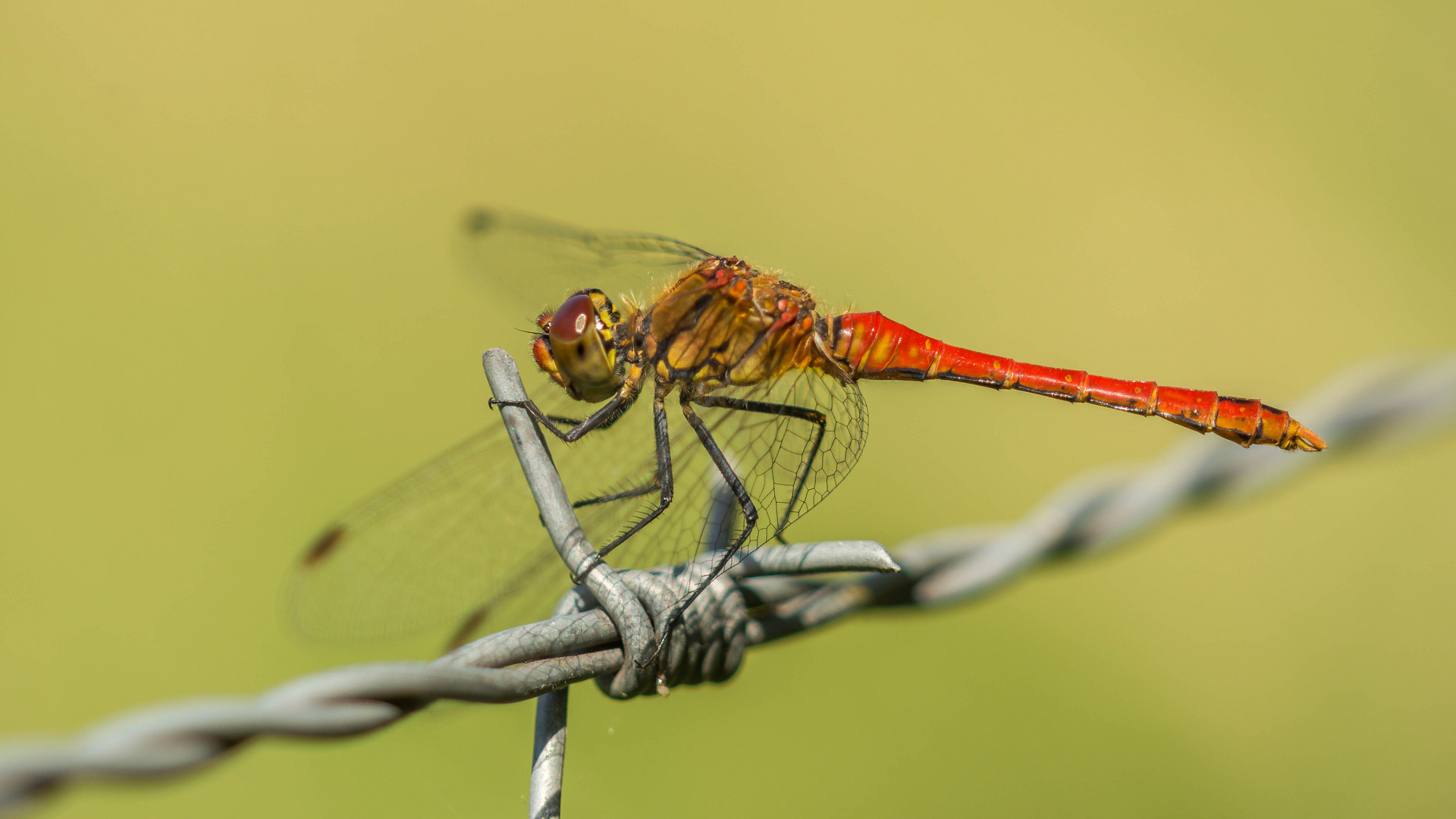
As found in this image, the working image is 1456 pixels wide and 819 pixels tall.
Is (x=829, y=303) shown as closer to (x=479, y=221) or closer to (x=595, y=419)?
(x=595, y=419)

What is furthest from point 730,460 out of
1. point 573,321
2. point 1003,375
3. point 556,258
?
point 556,258

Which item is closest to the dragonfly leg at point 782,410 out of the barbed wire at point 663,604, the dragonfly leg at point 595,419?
the dragonfly leg at point 595,419

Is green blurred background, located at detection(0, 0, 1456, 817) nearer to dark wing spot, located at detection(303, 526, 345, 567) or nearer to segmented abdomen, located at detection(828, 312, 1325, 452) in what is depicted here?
segmented abdomen, located at detection(828, 312, 1325, 452)

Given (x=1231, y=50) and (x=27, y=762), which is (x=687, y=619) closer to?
(x=27, y=762)

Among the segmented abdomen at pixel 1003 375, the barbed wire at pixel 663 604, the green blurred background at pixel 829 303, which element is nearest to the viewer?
the barbed wire at pixel 663 604

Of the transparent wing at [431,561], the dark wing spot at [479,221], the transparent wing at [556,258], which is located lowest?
the transparent wing at [431,561]

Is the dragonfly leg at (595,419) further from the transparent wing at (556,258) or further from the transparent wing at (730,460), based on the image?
the transparent wing at (556,258)

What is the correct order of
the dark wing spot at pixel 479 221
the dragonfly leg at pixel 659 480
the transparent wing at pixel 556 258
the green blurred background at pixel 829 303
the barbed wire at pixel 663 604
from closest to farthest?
the barbed wire at pixel 663 604
the dragonfly leg at pixel 659 480
the transparent wing at pixel 556 258
the dark wing spot at pixel 479 221
the green blurred background at pixel 829 303
